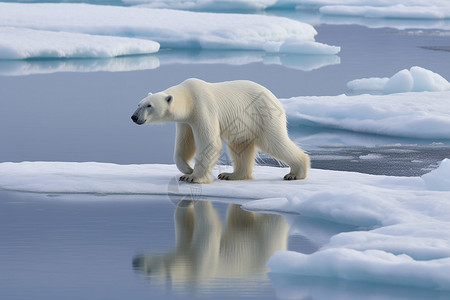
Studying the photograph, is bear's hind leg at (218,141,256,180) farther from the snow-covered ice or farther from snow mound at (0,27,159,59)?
snow mound at (0,27,159,59)

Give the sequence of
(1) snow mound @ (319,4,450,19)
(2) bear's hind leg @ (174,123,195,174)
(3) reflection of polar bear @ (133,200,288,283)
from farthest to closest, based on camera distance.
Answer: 1. (1) snow mound @ (319,4,450,19)
2. (2) bear's hind leg @ (174,123,195,174)
3. (3) reflection of polar bear @ (133,200,288,283)

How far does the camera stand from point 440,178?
6457 millimetres

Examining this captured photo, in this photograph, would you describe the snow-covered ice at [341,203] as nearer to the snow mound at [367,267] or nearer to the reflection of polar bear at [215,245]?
the snow mound at [367,267]

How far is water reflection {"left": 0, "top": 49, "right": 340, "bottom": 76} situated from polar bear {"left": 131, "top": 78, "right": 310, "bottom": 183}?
9247 mm

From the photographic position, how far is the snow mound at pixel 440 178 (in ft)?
21.2

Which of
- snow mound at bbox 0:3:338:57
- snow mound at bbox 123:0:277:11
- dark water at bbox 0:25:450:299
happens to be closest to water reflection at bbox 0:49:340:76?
snow mound at bbox 0:3:338:57

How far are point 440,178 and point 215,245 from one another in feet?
5.95

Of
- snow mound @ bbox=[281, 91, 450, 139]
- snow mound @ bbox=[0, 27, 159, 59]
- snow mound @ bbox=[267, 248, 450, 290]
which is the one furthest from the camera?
snow mound @ bbox=[0, 27, 159, 59]

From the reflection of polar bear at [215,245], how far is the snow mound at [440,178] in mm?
1133

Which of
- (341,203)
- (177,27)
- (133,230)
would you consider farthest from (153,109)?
(177,27)

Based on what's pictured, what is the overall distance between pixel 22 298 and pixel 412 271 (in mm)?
1749

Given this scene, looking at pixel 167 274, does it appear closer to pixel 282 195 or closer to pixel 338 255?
pixel 338 255

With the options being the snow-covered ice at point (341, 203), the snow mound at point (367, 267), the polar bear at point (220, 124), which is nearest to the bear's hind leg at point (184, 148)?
the polar bear at point (220, 124)

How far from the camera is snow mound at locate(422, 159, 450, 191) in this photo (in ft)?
21.2
